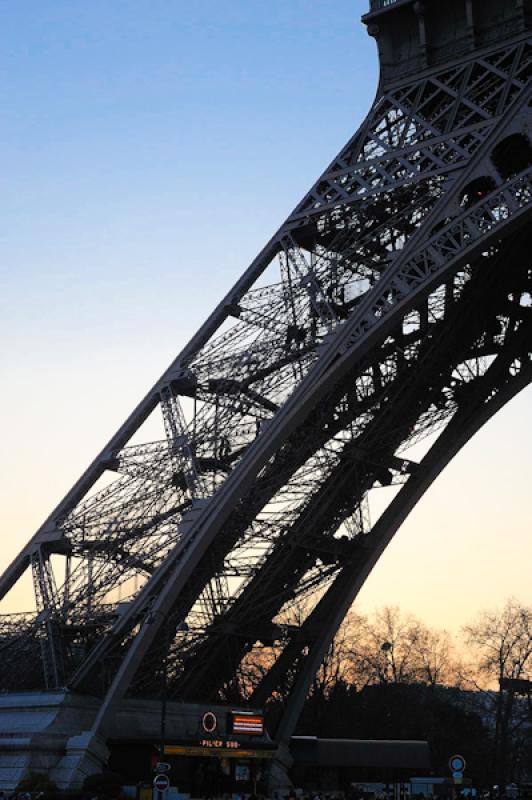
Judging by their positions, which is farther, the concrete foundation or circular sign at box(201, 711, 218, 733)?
circular sign at box(201, 711, 218, 733)

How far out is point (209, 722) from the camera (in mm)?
32688

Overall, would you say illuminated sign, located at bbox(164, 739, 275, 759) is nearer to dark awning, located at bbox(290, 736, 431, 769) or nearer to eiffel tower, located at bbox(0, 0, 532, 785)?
eiffel tower, located at bbox(0, 0, 532, 785)

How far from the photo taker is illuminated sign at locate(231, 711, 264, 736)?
3288 cm

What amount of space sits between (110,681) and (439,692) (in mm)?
64864

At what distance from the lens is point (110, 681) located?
30562 mm

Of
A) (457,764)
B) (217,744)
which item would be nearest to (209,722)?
(217,744)

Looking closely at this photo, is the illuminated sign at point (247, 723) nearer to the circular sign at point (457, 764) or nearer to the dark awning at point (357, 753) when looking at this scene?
the dark awning at point (357, 753)

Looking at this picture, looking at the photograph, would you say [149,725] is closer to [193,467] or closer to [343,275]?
[193,467]

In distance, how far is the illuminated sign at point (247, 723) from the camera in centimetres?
3288

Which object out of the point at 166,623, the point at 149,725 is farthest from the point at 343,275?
the point at 149,725

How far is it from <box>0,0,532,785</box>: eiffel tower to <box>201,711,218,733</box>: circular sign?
1.22m

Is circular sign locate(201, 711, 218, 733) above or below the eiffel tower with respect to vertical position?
below

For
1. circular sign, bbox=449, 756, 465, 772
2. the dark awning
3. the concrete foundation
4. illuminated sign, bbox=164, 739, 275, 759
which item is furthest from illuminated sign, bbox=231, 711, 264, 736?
circular sign, bbox=449, 756, 465, 772

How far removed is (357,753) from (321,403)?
17137 mm
